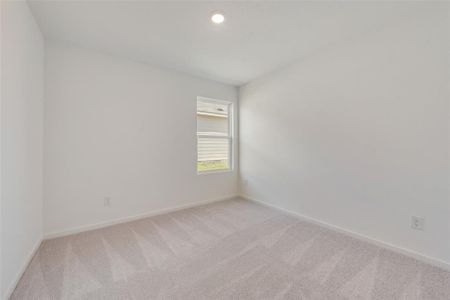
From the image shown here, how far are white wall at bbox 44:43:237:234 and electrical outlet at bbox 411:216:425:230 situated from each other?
2.87 meters

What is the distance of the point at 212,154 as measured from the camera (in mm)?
3764

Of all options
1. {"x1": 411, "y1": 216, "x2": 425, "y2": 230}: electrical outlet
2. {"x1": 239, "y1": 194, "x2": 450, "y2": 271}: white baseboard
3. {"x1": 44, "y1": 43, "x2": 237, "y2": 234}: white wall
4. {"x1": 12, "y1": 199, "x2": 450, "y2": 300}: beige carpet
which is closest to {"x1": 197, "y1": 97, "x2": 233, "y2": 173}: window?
{"x1": 44, "y1": 43, "x2": 237, "y2": 234}: white wall

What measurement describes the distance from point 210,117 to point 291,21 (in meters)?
2.15

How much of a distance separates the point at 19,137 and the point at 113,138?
3.45ft

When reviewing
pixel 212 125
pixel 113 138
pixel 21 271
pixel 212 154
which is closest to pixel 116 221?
pixel 21 271

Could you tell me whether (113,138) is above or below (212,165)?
above

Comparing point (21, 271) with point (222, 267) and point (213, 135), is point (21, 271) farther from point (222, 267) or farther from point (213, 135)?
point (213, 135)

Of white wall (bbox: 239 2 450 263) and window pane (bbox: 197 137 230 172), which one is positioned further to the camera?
window pane (bbox: 197 137 230 172)

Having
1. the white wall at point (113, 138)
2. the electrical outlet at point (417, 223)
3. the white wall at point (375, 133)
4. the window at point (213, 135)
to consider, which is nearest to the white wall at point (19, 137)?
the white wall at point (113, 138)

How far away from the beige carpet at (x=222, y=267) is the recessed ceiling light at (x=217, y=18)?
243 cm

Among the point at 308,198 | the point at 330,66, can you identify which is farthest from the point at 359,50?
the point at 308,198

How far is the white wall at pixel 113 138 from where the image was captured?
2.29 m

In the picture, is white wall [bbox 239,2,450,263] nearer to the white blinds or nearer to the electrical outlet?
the electrical outlet

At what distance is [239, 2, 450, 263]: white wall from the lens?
179 centimetres
